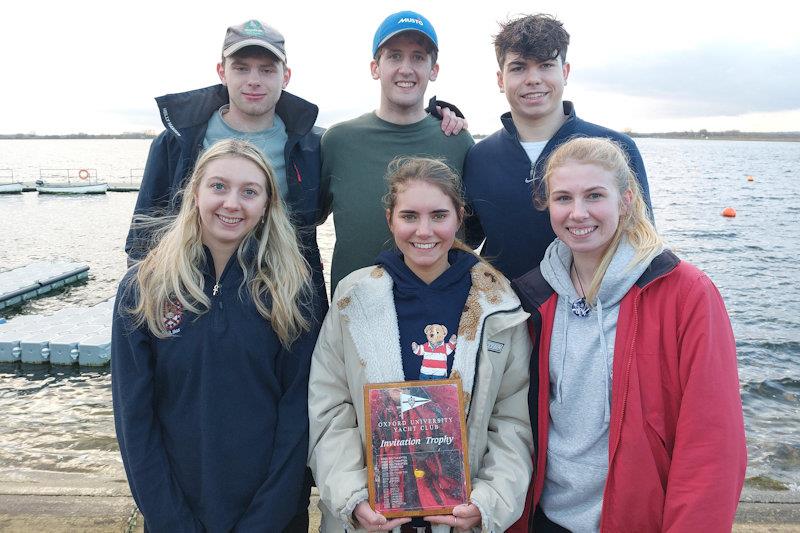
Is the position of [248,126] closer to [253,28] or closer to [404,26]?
[253,28]

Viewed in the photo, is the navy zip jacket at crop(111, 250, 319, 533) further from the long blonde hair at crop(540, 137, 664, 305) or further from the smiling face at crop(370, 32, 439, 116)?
the smiling face at crop(370, 32, 439, 116)

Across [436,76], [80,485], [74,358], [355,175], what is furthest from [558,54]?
[74,358]

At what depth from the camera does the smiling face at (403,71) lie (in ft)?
12.9

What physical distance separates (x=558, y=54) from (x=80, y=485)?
533 cm

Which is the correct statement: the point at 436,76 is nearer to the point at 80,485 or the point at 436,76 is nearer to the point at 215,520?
the point at 215,520

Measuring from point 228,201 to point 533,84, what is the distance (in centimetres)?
206

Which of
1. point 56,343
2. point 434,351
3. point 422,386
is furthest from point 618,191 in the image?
point 56,343

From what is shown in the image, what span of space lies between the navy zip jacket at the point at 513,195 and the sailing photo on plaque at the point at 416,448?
4.61 feet

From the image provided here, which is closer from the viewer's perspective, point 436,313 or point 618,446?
point 618,446

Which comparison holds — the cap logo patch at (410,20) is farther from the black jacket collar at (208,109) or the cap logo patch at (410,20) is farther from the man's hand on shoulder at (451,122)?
the black jacket collar at (208,109)

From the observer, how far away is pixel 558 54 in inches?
147

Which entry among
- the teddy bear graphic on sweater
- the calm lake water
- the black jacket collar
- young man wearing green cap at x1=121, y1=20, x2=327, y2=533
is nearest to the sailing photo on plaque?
the teddy bear graphic on sweater

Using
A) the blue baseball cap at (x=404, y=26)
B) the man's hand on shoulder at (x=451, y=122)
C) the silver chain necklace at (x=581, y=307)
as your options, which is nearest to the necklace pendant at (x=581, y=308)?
the silver chain necklace at (x=581, y=307)

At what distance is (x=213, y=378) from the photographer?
2791 mm
